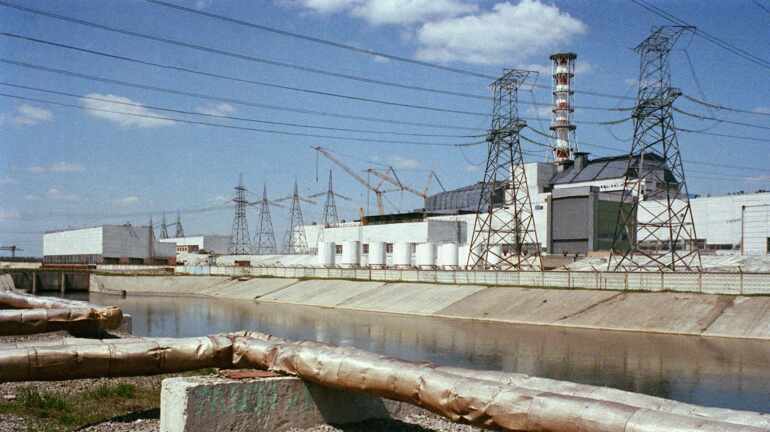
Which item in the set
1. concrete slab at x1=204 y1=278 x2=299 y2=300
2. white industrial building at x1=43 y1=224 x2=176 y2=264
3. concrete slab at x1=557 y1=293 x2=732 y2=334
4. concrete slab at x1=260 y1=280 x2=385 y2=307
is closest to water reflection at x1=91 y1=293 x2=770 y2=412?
concrete slab at x1=557 y1=293 x2=732 y2=334

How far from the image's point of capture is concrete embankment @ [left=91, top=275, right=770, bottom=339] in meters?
43.6

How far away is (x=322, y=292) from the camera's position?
77.4 metres

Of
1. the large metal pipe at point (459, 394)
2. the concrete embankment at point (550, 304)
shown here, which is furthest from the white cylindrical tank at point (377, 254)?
the large metal pipe at point (459, 394)

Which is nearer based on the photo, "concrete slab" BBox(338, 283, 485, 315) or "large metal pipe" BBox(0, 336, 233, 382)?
"large metal pipe" BBox(0, 336, 233, 382)

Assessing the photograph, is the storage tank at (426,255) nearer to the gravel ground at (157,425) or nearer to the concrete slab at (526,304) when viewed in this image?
the concrete slab at (526,304)

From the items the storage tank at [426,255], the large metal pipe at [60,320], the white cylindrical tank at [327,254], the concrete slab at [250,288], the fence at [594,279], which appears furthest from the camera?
the white cylindrical tank at [327,254]

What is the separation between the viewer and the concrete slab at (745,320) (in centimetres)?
4091

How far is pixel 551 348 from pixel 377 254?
63.7 meters

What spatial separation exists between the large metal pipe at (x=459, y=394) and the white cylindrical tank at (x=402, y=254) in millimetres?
79679

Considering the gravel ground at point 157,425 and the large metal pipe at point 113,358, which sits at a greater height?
the large metal pipe at point 113,358

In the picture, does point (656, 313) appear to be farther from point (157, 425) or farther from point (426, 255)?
point (426, 255)

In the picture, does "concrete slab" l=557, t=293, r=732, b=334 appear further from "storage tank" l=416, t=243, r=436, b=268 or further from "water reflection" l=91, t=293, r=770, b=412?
"storage tank" l=416, t=243, r=436, b=268

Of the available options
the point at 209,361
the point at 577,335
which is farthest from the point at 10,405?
the point at 577,335

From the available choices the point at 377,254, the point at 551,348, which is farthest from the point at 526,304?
the point at 377,254
